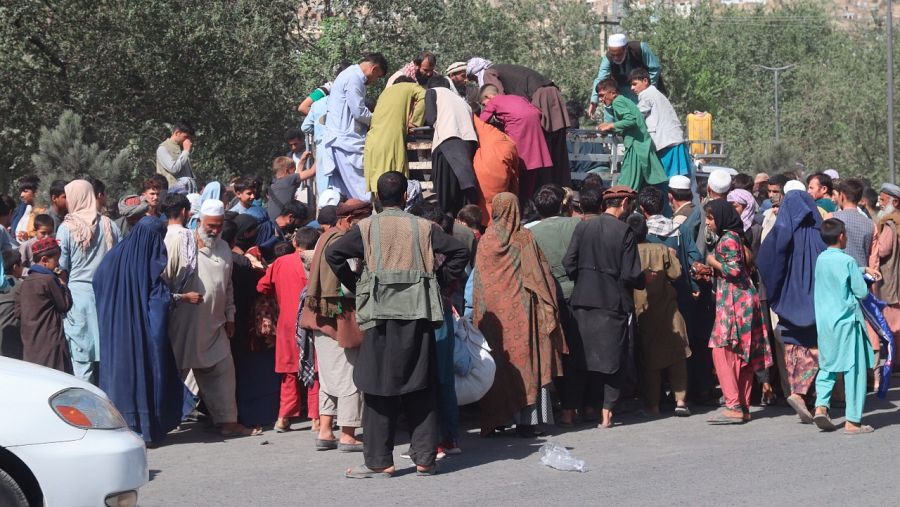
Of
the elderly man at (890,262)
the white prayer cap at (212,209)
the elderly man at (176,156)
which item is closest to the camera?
the white prayer cap at (212,209)

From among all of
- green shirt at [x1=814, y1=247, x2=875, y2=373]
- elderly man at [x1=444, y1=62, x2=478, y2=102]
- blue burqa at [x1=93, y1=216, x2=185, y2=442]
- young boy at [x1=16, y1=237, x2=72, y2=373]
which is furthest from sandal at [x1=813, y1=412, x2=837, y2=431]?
young boy at [x1=16, y1=237, x2=72, y2=373]

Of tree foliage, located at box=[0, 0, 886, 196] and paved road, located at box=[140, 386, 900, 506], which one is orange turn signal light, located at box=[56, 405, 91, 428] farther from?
tree foliage, located at box=[0, 0, 886, 196]

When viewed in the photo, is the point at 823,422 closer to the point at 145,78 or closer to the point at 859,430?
the point at 859,430

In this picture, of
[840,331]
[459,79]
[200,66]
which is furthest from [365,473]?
[200,66]

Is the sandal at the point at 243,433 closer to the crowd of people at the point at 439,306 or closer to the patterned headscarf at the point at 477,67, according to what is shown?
the crowd of people at the point at 439,306

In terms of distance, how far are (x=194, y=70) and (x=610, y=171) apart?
498 inches

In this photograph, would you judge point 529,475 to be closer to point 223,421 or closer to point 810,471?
point 810,471

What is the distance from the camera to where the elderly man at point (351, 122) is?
39.7ft

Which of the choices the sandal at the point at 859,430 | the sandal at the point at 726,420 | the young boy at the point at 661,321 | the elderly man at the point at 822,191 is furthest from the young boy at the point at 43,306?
the elderly man at the point at 822,191

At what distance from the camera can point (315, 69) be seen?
31.2m

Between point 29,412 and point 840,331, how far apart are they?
586cm

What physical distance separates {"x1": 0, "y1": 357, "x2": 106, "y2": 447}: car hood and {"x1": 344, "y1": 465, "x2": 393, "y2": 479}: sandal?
243 cm

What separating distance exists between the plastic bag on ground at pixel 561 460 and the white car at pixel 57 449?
10.1ft

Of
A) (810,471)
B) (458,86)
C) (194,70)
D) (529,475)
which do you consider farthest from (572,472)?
(194,70)
